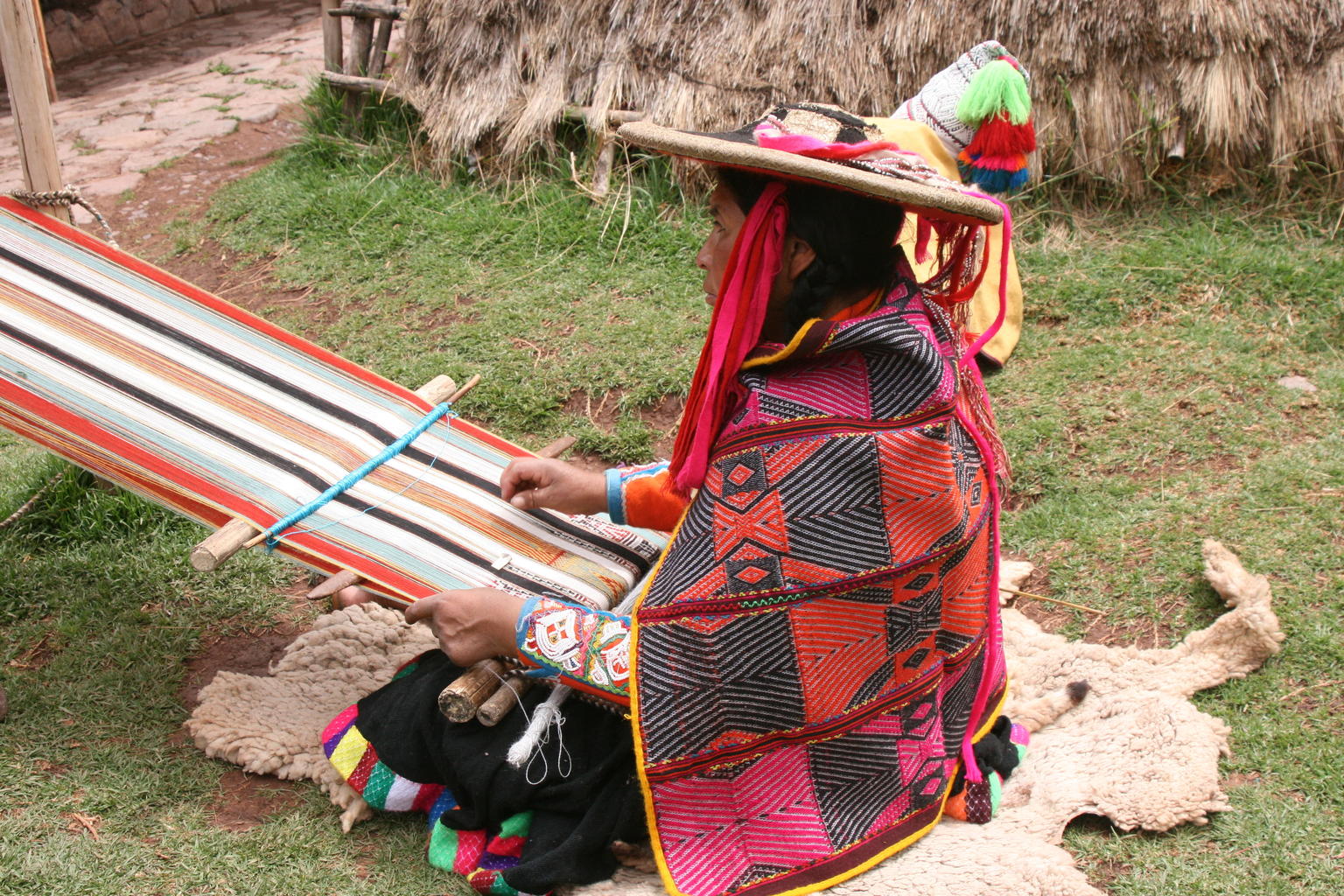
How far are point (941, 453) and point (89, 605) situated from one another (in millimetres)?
2541

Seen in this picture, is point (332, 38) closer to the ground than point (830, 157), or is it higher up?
closer to the ground

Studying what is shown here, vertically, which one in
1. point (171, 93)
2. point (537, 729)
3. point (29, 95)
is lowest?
point (171, 93)

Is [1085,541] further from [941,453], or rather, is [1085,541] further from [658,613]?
[658,613]

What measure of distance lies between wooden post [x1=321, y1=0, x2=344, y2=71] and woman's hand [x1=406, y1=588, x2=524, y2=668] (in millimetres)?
5066

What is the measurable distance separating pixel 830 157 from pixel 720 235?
266 mm

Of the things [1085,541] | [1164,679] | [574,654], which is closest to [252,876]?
[574,654]

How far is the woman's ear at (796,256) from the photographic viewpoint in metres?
2.03

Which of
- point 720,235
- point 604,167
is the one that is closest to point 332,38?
point 604,167

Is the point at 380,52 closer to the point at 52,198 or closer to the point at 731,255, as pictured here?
the point at 52,198

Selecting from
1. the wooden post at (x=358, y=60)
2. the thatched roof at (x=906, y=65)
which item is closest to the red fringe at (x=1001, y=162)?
the thatched roof at (x=906, y=65)

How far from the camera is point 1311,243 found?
5.05m

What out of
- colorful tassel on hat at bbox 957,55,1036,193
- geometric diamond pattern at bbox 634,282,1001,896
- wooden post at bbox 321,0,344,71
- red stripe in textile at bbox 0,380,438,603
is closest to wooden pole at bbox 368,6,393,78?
wooden post at bbox 321,0,344,71

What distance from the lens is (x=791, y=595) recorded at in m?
2.02

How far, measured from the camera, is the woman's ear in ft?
6.65
